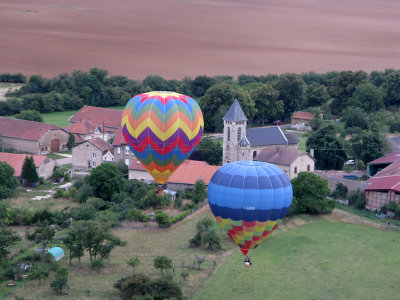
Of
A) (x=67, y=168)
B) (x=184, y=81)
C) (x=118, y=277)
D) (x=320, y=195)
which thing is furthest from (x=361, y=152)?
(x=184, y=81)

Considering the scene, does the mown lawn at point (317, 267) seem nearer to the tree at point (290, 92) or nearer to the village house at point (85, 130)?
the village house at point (85, 130)

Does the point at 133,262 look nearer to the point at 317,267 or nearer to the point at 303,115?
the point at 317,267

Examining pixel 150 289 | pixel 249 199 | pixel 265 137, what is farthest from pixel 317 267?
pixel 265 137

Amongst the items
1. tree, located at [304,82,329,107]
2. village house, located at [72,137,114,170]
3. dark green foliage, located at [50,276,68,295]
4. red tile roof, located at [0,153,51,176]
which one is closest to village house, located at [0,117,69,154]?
village house, located at [72,137,114,170]

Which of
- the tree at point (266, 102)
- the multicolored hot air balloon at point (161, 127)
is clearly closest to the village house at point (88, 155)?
the multicolored hot air balloon at point (161, 127)

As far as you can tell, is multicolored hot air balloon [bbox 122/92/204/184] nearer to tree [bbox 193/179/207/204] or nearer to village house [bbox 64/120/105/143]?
tree [bbox 193/179/207/204]
